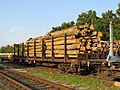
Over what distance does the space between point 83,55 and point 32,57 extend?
8.50 m

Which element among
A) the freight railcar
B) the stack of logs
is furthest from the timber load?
the stack of logs

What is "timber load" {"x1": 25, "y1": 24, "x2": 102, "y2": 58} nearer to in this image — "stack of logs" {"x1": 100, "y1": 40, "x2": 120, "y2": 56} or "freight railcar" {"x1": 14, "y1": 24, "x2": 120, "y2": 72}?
"freight railcar" {"x1": 14, "y1": 24, "x2": 120, "y2": 72}

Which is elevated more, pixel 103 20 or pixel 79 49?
pixel 103 20

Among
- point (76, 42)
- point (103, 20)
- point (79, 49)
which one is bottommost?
point (79, 49)

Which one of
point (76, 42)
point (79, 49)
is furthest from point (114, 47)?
point (76, 42)

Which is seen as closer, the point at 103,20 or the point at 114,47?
the point at 114,47

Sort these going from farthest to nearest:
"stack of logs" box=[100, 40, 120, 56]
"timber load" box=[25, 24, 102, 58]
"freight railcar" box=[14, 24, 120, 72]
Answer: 1. "timber load" box=[25, 24, 102, 58]
2. "stack of logs" box=[100, 40, 120, 56]
3. "freight railcar" box=[14, 24, 120, 72]

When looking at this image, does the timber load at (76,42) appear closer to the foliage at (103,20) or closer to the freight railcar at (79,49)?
the freight railcar at (79,49)

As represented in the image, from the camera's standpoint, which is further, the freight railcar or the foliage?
the foliage

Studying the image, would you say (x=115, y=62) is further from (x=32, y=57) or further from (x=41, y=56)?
(x=32, y=57)

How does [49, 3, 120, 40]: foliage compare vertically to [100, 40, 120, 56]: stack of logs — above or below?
above

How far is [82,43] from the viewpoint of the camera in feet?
50.8

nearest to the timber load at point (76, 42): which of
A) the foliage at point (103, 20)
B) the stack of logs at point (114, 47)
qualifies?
the stack of logs at point (114, 47)

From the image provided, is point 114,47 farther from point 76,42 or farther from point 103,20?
point 103,20
